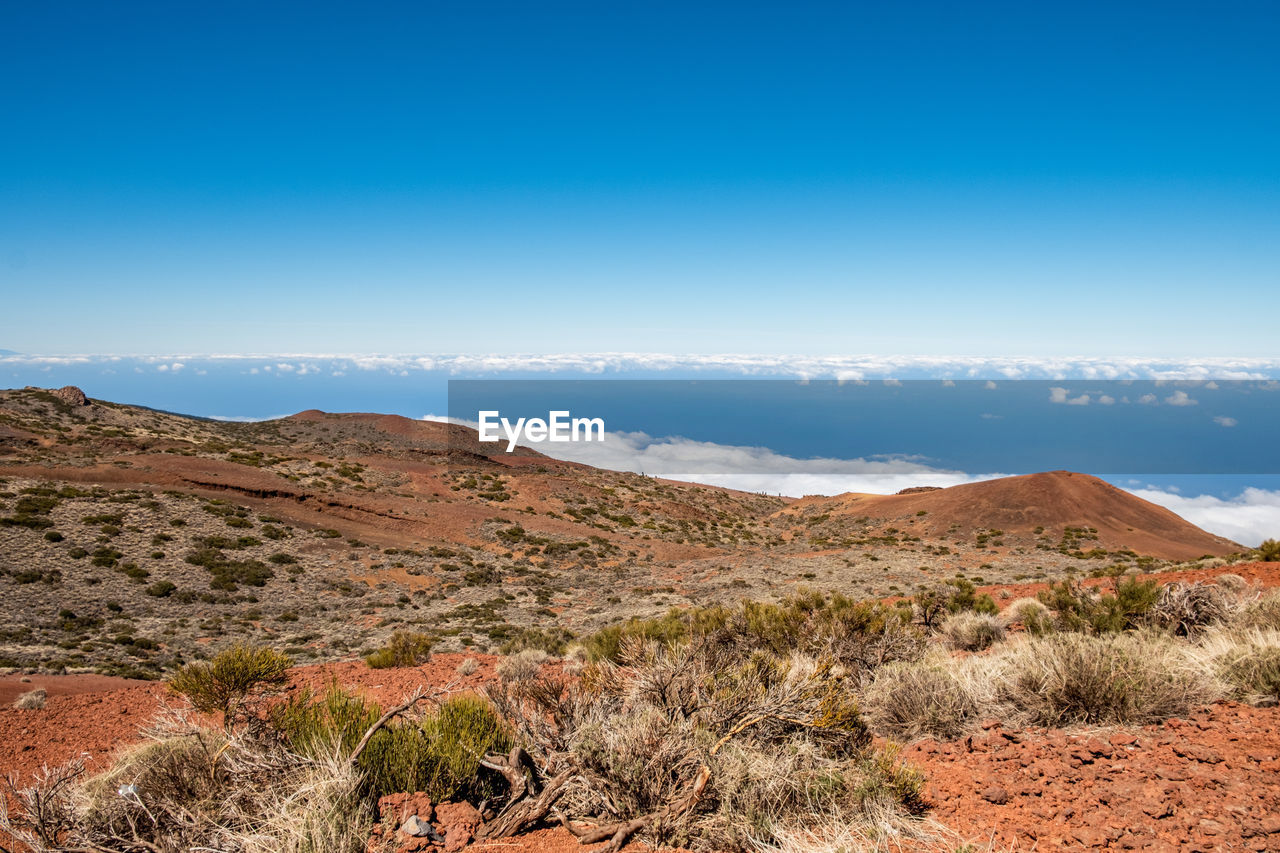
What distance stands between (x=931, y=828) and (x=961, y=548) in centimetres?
3397

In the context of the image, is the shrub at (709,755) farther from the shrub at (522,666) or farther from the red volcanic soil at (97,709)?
the shrub at (522,666)

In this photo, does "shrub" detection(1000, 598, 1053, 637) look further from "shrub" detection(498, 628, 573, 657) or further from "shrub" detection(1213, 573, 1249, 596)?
"shrub" detection(498, 628, 573, 657)

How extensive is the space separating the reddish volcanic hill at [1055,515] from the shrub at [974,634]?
28959mm

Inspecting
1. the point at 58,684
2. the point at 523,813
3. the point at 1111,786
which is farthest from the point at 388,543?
the point at 1111,786

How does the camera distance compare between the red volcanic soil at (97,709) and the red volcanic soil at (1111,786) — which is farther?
the red volcanic soil at (97,709)

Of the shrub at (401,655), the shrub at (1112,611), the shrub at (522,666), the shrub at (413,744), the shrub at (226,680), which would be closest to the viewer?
the shrub at (413,744)

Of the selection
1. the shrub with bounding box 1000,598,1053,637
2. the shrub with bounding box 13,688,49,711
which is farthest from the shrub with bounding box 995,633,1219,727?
the shrub with bounding box 13,688,49,711

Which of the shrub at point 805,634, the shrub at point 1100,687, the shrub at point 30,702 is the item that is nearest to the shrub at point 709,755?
the shrub at point 1100,687

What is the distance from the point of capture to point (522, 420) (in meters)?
44.2

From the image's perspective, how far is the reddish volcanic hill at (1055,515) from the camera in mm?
34312

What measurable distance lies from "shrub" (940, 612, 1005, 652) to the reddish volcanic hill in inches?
1140

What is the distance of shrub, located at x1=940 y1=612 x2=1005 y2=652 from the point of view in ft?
32.9

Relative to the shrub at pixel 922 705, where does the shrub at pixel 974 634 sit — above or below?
below

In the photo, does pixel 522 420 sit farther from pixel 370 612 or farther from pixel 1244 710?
pixel 1244 710
